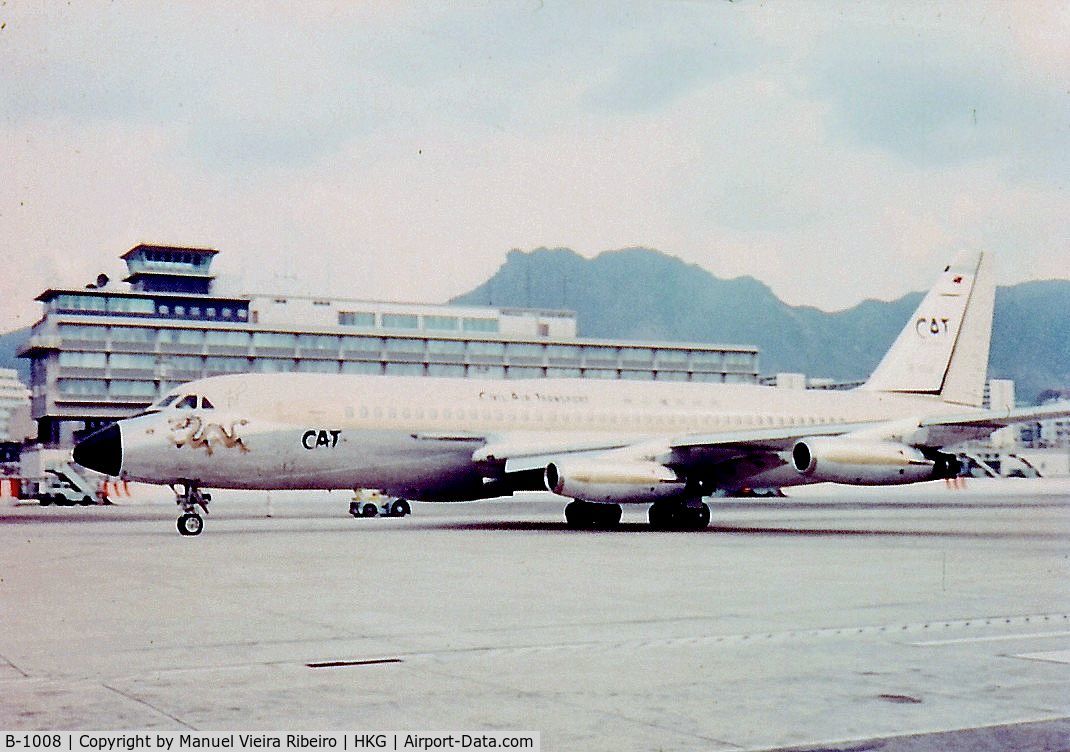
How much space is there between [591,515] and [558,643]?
21460 mm

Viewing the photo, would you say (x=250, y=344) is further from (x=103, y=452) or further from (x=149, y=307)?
(x=103, y=452)

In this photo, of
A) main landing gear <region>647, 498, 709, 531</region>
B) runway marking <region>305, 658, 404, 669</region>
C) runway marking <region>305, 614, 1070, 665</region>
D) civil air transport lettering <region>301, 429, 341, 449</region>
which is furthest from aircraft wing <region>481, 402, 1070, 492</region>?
runway marking <region>305, 658, 404, 669</region>

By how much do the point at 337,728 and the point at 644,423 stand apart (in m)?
28.0

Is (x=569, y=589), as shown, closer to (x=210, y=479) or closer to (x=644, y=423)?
(x=210, y=479)

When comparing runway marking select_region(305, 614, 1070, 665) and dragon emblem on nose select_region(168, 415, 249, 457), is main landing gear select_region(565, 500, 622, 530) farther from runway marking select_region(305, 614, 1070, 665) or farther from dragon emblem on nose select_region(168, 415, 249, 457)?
runway marking select_region(305, 614, 1070, 665)

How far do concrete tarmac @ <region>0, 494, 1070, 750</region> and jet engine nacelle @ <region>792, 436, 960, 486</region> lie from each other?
5.43 m

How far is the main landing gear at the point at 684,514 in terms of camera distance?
31391 millimetres

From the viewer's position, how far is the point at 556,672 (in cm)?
937

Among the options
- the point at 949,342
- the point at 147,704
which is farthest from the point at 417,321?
the point at 147,704

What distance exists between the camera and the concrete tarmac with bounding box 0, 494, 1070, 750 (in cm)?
758

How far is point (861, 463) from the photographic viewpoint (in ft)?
94.1

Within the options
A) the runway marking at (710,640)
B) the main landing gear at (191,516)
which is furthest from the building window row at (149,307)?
the runway marking at (710,640)

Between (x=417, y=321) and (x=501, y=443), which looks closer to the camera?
(x=501, y=443)

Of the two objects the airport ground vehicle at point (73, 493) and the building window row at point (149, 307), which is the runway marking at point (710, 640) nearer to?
the airport ground vehicle at point (73, 493)
